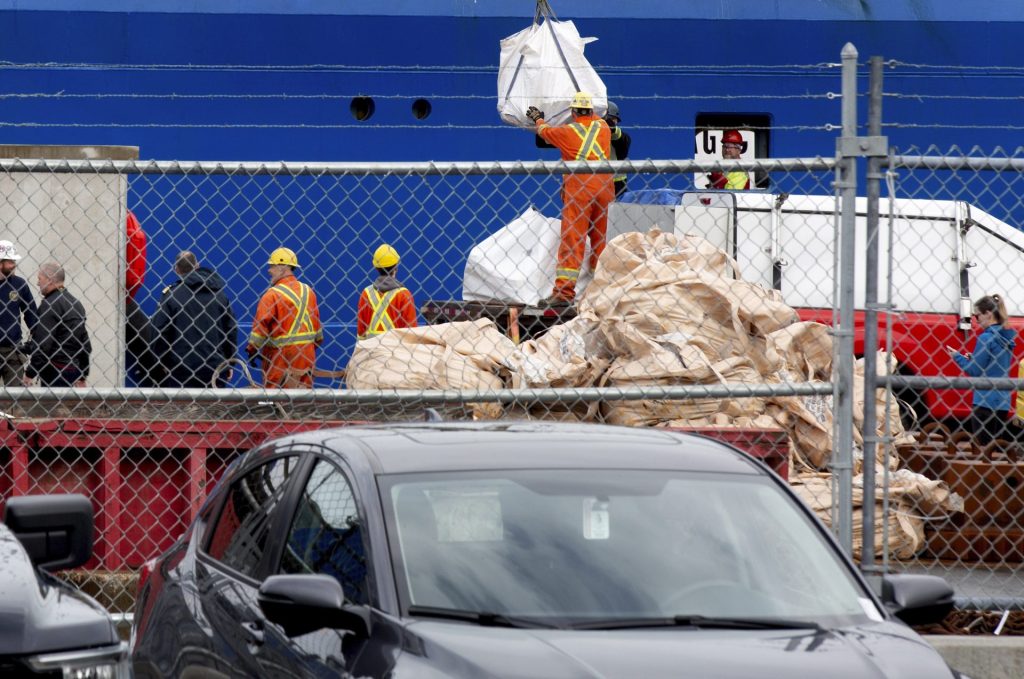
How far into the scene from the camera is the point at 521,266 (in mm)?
11664

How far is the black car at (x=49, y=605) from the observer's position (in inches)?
136

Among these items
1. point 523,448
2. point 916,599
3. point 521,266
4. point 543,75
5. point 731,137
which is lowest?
point 916,599

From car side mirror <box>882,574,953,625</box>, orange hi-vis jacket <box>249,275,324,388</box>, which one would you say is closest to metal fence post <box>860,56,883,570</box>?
car side mirror <box>882,574,953,625</box>

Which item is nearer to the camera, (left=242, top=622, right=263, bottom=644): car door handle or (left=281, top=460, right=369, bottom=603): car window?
(left=281, top=460, right=369, bottom=603): car window

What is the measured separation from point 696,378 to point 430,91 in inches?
471

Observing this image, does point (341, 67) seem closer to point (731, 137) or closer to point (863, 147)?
point (731, 137)

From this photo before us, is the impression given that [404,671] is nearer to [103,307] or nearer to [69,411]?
[69,411]

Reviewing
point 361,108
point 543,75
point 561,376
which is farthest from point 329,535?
point 361,108

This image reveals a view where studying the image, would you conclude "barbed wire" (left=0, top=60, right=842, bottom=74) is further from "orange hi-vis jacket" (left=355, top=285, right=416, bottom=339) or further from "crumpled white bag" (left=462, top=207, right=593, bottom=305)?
"crumpled white bag" (left=462, top=207, right=593, bottom=305)

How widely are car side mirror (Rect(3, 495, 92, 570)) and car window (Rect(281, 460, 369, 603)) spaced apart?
58 cm

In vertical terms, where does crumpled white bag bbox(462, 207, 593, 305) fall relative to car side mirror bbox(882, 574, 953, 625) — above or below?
above

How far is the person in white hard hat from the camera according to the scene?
916 cm

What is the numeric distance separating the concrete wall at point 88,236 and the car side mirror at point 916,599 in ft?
16.1

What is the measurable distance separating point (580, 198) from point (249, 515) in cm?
756
